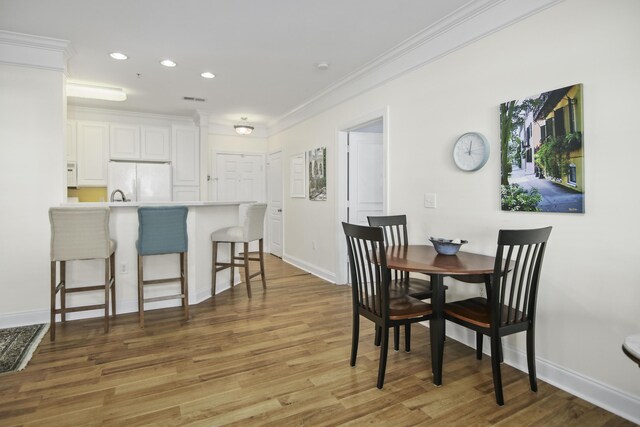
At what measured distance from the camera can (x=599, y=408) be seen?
1935 mm

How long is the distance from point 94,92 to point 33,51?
1357 millimetres

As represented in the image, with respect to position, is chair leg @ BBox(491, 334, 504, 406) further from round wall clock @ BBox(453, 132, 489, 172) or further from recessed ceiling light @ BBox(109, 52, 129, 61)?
recessed ceiling light @ BBox(109, 52, 129, 61)

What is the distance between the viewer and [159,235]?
3.17m

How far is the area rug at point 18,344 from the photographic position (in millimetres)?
2426

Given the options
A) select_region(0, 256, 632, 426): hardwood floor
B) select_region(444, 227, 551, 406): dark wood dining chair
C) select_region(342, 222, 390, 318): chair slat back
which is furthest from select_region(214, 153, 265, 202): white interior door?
select_region(444, 227, 551, 406): dark wood dining chair

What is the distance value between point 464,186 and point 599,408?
1607 millimetres

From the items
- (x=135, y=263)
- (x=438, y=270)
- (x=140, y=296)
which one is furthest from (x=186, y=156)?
(x=438, y=270)

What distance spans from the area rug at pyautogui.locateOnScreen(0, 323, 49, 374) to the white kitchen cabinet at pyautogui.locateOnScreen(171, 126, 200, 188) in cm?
321

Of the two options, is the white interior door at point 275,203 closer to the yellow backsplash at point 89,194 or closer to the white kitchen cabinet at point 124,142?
the white kitchen cabinet at point 124,142

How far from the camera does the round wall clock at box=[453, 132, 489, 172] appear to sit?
2.58m

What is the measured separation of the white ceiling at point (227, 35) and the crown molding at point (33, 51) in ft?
0.30

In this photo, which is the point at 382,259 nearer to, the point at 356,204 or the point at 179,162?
the point at 356,204

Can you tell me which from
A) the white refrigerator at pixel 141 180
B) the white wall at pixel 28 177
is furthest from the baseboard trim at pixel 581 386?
the white refrigerator at pixel 141 180

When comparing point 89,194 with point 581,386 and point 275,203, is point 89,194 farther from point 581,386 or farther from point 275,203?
point 581,386
